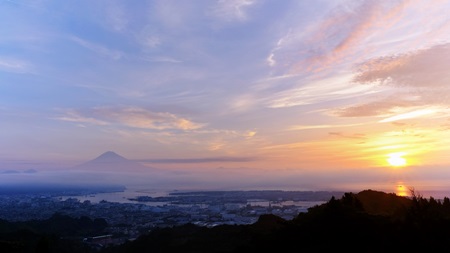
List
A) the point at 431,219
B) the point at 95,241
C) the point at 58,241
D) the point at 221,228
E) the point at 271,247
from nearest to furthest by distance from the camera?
the point at 431,219
the point at 271,247
the point at 221,228
the point at 58,241
the point at 95,241

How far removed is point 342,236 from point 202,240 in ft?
56.9

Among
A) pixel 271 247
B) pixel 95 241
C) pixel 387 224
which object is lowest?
pixel 95 241

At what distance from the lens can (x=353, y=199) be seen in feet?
83.1

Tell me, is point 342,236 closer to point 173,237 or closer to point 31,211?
point 173,237

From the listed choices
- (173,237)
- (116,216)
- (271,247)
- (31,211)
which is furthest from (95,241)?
(31,211)

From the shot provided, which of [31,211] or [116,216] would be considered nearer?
[116,216]

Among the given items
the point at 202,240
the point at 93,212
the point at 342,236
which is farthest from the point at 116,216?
the point at 342,236

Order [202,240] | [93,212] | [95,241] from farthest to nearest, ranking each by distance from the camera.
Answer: [93,212] < [95,241] < [202,240]

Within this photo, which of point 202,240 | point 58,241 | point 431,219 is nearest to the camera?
point 431,219

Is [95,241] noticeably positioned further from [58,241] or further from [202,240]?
[202,240]

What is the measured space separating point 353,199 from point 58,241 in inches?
1159

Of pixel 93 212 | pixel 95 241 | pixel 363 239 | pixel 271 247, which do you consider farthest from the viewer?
pixel 93 212

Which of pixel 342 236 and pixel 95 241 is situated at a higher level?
pixel 342 236

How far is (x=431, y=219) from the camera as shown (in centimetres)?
1748
